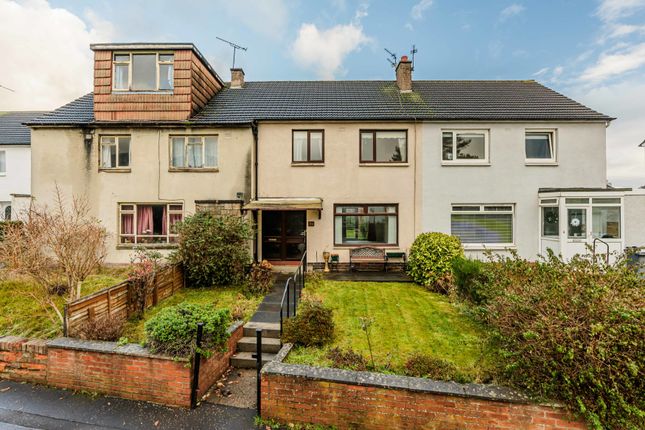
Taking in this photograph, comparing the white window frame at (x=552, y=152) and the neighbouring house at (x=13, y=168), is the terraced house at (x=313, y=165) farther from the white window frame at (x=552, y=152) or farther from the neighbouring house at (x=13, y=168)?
the neighbouring house at (x=13, y=168)

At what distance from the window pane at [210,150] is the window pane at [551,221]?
14.6 m

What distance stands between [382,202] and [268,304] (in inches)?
270

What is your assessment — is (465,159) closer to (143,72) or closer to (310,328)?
(310,328)

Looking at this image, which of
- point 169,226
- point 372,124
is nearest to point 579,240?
point 372,124

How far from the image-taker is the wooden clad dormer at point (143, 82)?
12.8 m

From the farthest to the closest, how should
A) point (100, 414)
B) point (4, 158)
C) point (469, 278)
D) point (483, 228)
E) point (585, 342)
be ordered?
point (4, 158)
point (483, 228)
point (469, 278)
point (100, 414)
point (585, 342)

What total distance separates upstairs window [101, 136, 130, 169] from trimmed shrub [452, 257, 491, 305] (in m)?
14.0

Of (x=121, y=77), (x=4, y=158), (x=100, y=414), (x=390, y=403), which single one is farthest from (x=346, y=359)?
(x=4, y=158)

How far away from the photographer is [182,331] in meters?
5.10

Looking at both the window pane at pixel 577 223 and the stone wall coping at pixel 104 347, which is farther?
the window pane at pixel 577 223

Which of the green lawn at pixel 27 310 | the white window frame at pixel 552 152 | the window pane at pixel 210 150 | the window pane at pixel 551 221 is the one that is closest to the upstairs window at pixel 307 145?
the window pane at pixel 210 150

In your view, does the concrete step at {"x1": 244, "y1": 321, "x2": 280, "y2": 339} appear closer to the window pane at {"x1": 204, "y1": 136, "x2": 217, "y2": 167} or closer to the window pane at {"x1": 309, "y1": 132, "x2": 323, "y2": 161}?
the window pane at {"x1": 309, "y1": 132, "x2": 323, "y2": 161}

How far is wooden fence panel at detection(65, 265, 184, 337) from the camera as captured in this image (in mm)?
5875

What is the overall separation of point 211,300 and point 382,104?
1150cm
